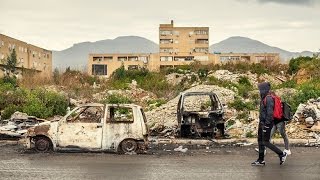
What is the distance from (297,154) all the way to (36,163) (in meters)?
7.13

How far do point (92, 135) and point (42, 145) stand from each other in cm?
147

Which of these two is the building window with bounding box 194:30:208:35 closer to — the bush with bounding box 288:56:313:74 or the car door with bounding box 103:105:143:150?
the bush with bounding box 288:56:313:74

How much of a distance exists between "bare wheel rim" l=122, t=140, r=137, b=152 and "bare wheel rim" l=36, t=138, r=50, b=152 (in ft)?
7.04

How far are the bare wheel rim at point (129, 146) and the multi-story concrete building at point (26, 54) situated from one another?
74.2 meters

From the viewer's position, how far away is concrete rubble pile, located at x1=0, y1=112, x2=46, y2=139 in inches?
704

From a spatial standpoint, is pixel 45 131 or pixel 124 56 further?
pixel 124 56

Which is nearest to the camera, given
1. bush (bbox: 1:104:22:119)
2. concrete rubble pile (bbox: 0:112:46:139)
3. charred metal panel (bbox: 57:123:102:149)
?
charred metal panel (bbox: 57:123:102:149)

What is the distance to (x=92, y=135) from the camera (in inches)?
567

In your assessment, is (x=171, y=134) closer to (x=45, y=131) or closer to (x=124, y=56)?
(x=45, y=131)

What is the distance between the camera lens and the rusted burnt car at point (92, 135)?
14.4 metres

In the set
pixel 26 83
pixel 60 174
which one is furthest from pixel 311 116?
pixel 26 83

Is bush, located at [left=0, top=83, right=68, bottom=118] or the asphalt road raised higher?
bush, located at [left=0, top=83, right=68, bottom=118]

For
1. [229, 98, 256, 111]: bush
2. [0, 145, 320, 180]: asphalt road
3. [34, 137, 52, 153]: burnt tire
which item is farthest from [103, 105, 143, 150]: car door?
[229, 98, 256, 111]: bush

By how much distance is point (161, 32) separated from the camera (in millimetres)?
127812
